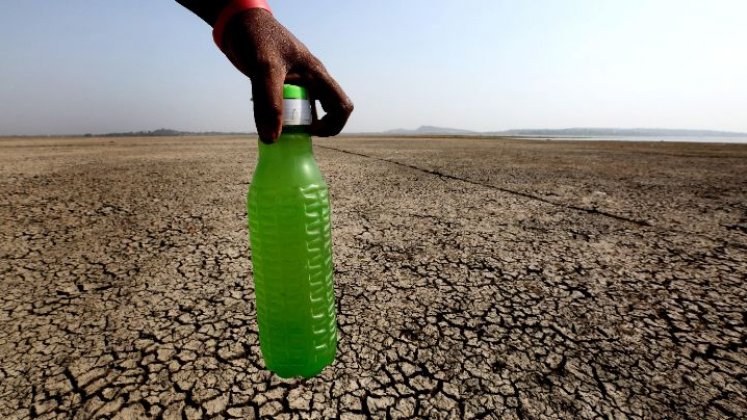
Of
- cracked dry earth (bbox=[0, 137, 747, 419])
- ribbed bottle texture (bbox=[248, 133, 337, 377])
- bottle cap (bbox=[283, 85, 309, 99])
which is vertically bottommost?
cracked dry earth (bbox=[0, 137, 747, 419])

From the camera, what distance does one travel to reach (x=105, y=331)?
111 centimetres

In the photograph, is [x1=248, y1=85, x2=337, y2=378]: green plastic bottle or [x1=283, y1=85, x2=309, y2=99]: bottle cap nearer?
[x1=283, y1=85, x2=309, y2=99]: bottle cap

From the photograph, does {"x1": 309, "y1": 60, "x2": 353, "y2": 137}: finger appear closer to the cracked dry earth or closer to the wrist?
the wrist

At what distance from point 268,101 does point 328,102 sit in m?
0.20

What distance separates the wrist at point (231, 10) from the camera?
0.74m

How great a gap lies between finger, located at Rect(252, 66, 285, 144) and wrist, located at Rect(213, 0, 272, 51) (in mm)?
179

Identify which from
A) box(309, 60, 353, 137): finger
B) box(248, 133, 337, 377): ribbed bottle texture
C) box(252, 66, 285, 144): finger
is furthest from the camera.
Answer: box(248, 133, 337, 377): ribbed bottle texture

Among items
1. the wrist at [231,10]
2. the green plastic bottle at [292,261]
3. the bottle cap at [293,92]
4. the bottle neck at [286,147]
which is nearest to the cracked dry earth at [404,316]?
the green plastic bottle at [292,261]

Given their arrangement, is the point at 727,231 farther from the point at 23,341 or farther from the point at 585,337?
the point at 23,341

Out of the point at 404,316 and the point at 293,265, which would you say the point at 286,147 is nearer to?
the point at 293,265

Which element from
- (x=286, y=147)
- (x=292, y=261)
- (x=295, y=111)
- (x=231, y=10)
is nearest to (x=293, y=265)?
(x=292, y=261)

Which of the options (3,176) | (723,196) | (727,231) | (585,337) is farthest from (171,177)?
(723,196)

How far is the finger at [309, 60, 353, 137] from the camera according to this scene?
2.60 ft

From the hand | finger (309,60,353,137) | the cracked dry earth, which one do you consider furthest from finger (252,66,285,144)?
the cracked dry earth
